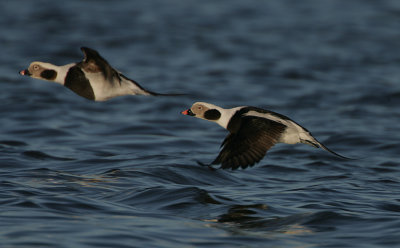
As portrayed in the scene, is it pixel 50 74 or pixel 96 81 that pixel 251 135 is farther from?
pixel 50 74

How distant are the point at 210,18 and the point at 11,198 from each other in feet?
51.0

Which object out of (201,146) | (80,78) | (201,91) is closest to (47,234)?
(80,78)

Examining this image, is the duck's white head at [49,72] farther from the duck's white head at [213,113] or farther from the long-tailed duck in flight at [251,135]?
the long-tailed duck in flight at [251,135]

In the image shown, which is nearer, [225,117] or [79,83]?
[225,117]

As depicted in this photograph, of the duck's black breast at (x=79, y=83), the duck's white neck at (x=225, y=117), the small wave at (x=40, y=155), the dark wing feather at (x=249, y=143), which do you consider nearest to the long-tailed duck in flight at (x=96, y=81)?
the duck's black breast at (x=79, y=83)

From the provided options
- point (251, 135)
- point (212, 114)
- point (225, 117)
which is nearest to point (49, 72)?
point (212, 114)

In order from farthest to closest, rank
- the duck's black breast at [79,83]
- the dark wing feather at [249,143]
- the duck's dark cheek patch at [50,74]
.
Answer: the duck's dark cheek patch at [50,74] → the duck's black breast at [79,83] → the dark wing feather at [249,143]

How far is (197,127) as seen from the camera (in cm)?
1102

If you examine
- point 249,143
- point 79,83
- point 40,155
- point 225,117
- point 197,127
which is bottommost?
point 40,155

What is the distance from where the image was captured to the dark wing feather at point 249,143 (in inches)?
242

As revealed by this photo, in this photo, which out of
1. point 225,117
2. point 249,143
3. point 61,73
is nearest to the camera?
point 249,143

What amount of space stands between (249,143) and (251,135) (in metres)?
0.07

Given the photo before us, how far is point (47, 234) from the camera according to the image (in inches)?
207

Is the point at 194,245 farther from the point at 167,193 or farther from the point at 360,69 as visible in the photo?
the point at 360,69
